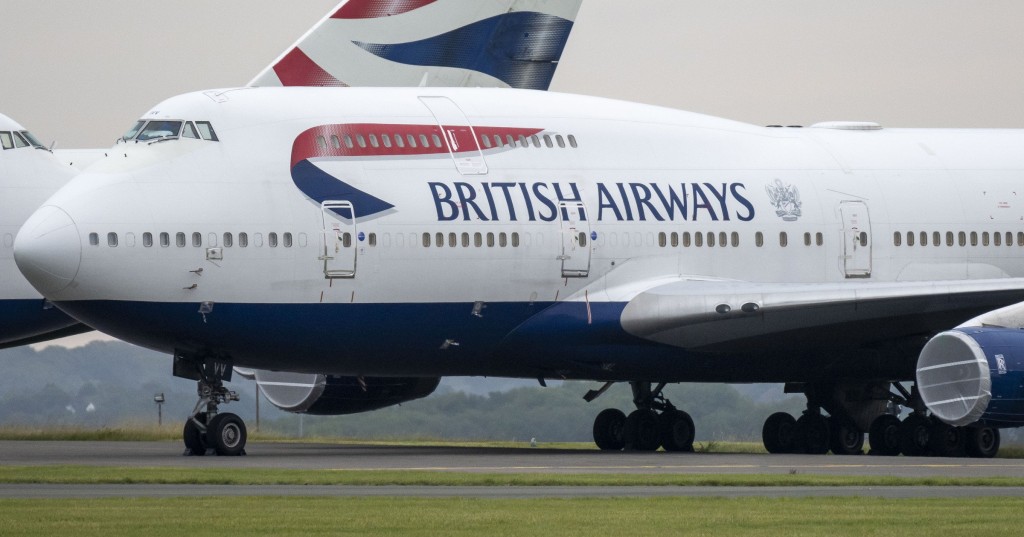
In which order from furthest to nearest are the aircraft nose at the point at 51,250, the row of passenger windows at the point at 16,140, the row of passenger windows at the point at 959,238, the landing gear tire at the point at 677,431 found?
the row of passenger windows at the point at 16,140 < the landing gear tire at the point at 677,431 < the row of passenger windows at the point at 959,238 < the aircraft nose at the point at 51,250

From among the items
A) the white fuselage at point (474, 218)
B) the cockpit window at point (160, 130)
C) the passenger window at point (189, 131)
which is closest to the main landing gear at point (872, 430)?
the white fuselage at point (474, 218)

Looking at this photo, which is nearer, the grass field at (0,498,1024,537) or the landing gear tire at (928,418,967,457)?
the grass field at (0,498,1024,537)

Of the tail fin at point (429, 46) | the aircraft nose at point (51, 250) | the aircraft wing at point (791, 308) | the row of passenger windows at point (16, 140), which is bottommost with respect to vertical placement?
the aircraft wing at point (791, 308)

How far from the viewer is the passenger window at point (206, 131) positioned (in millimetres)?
27938

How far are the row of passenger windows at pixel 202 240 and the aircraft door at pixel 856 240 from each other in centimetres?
963

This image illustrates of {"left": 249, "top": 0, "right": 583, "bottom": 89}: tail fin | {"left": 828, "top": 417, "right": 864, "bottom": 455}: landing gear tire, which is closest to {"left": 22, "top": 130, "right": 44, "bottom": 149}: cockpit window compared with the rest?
{"left": 249, "top": 0, "right": 583, "bottom": 89}: tail fin

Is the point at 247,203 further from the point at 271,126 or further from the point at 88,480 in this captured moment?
the point at 88,480

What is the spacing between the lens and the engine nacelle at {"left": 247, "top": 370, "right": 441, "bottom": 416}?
112 ft

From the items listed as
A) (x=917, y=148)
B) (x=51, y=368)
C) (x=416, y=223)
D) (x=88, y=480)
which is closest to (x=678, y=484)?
(x=88, y=480)

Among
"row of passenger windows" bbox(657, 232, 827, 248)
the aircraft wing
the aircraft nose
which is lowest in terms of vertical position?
the aircraft wing

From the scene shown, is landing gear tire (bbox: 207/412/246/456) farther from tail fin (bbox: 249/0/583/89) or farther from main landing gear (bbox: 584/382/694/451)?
tail fin (bbox: 249/0/583/89)

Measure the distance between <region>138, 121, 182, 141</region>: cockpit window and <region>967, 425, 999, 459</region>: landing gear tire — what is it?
13.8m

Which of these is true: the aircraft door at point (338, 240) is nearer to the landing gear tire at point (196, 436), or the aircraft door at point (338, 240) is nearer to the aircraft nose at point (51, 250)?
the landing gear tire at point (196, 436)

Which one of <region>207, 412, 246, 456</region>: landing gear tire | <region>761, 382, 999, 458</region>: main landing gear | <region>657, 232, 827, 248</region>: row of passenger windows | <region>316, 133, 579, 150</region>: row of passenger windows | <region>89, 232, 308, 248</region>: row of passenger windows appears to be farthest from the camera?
<region>761, 382, 999, 458</region>: main landing gear
